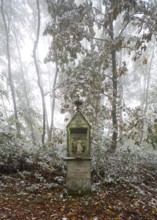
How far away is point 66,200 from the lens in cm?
419

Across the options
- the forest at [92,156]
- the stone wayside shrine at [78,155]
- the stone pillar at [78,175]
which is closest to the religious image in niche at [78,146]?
the stone wayside shrine at [78,155]

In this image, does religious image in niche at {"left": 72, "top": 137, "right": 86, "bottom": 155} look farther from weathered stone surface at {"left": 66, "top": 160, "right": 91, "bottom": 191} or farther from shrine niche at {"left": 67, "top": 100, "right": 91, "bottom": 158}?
weathered stone surface at {"left": 66, "top": 160, "right": 91, "bottom": 191}

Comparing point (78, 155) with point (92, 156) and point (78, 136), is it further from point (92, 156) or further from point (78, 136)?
point (92, 156)

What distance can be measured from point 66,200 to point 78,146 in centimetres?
114

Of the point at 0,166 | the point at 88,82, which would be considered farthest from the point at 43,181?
the point at 88,82

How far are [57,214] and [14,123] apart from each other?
4.32m

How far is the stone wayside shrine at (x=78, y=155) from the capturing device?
4562 millimetres

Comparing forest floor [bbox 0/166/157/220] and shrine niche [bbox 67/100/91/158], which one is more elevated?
shrine niche [bbox 67/100/91/158]

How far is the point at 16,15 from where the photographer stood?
11.1 meters

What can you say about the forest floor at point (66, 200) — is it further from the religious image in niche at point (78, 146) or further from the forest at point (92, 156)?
the religious image in niche at point (78, 146)

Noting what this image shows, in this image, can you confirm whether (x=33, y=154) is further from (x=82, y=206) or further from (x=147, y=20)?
(x=147, y=20)

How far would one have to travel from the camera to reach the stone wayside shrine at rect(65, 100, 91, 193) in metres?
4.56

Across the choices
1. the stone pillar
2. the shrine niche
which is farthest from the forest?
the shrine niche

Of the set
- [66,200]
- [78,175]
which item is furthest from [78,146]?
[66,200]
